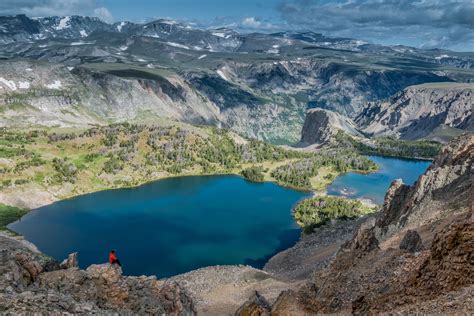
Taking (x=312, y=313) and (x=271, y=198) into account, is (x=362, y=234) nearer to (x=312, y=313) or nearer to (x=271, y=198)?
(x=312, y=313)

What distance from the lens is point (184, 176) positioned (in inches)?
7559

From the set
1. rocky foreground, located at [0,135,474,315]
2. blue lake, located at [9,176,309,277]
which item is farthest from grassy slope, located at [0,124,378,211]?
rocky foreground, located at [0,135,474,315]

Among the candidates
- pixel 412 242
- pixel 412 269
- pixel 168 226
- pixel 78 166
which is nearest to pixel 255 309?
pixel 412 269

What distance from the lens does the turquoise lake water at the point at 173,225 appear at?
10544 cm

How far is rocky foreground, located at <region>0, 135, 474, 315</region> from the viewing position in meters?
25.7

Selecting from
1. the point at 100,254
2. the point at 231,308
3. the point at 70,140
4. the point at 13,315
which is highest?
the point at 70,140

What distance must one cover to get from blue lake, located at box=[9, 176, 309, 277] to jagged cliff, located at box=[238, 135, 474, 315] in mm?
45623

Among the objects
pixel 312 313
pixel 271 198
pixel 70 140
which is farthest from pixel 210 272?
pixel 70 140

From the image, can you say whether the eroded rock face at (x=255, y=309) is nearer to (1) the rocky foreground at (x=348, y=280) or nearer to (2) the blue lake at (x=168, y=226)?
(1) the rocky foreground at (x=348, y=280)

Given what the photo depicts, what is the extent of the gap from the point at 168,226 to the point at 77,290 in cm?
9240

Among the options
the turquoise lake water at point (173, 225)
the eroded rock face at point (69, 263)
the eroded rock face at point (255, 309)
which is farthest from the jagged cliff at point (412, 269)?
the turquoise lake water at point (173, 225)

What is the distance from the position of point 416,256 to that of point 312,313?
9561mm

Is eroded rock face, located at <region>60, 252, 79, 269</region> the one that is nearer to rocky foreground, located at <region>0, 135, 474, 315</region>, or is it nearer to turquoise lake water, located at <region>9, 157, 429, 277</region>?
rocky foreground, located at <region>0, 135, 474, 315</region>

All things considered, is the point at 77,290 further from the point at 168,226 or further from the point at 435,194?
the point at 168,226
